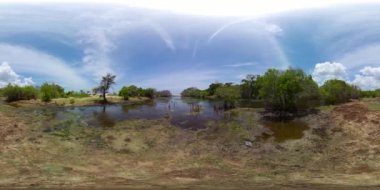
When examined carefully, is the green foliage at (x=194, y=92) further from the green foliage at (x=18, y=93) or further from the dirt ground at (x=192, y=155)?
the dirt ground at (x=192, y=155)

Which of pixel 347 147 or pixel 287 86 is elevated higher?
pixel 287 86

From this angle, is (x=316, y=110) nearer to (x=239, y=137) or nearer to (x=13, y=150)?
(x=239, y=137)

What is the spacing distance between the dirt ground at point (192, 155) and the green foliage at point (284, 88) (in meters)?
6.36

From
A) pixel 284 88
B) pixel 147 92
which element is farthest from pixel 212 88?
pixel 284 88

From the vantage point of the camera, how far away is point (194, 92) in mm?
158250

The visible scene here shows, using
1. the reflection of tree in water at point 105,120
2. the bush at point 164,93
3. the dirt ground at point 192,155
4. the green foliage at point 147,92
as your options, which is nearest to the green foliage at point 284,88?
the dirt ground at point 192,155

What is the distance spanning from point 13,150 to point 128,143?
35.5 feet

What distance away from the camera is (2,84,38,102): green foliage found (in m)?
87.8

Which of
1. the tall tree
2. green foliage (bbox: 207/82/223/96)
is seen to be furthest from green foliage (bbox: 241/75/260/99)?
the tall tree

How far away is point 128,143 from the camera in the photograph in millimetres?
42375

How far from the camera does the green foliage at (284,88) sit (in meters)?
Result: 58.6

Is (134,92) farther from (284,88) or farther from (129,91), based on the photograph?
(284,88)

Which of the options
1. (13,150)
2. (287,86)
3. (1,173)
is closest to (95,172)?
(1,173)

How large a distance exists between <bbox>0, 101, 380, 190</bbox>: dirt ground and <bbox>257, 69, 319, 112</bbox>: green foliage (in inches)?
250
